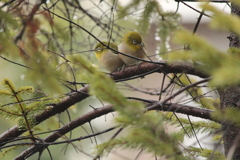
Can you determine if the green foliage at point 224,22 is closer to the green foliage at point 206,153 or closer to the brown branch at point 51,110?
the green foliage at point 206,153

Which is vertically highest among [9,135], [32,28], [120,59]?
[32,28]

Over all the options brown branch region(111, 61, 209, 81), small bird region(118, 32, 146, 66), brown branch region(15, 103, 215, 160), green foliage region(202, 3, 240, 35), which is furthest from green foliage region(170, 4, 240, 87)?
small bird region(118, 32, 146, 66)

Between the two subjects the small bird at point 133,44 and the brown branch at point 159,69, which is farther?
the small bird at point 133,44

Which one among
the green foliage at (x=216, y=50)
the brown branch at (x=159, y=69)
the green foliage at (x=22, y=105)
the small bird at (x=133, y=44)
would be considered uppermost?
the small bird at (x=133, y=44)

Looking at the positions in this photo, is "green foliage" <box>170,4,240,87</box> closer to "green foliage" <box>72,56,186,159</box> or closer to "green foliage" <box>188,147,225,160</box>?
"green foliage" <box>72,56,186,159</box>

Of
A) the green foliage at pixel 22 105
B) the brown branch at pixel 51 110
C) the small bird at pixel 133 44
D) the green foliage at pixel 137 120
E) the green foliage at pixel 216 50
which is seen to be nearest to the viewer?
the green foliage at pixel 216 50

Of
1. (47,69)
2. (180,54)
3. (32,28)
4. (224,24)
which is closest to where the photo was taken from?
(224,24)

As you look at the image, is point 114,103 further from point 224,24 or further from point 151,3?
point 151,3

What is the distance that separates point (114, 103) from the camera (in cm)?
81

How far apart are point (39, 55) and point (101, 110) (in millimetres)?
399

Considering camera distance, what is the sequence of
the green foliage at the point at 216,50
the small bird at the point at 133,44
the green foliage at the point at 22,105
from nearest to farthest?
the green foliage at the point at 216,50 < the green foliage at the point at 22,105 < the small bird at the point at 133,44

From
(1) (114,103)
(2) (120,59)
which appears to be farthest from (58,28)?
(1) (114,103)

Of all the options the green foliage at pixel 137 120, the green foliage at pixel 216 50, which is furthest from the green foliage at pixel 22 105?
the green foliage at pixel 216 50

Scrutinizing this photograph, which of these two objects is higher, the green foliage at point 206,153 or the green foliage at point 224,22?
the green foliage at point 224,22
